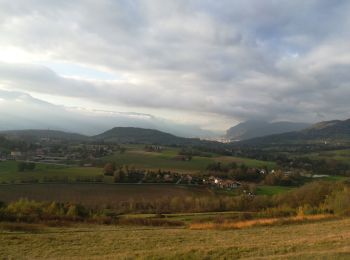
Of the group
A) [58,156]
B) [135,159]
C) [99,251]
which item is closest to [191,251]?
[99,251]

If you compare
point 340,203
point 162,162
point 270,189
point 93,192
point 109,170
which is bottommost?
point 93,192

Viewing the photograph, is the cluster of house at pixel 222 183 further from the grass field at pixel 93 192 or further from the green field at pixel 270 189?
the grass field at pixel 93 192

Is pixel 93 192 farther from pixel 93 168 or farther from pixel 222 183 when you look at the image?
pixel 222 183

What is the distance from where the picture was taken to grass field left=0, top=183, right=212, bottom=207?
6062 cm

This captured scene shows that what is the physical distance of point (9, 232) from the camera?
25016mm

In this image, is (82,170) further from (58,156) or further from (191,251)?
(191,251)

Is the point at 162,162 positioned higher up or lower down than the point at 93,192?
higher up

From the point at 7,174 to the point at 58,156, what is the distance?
4050 centimetres

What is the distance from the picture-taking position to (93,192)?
66.3 meters

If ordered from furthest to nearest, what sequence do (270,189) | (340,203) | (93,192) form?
(270,189)
(93,192)
(340,203)

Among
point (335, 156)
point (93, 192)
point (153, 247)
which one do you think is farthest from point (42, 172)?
point (335, 156)

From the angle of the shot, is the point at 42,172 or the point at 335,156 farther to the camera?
the point at 335,156

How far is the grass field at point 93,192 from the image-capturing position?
6062 centimetres

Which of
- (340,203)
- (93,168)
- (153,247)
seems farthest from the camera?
(93,168)
